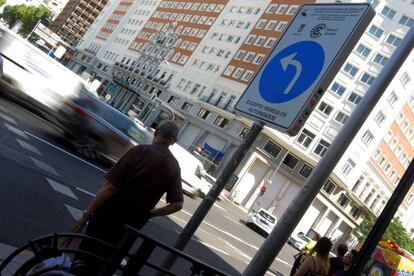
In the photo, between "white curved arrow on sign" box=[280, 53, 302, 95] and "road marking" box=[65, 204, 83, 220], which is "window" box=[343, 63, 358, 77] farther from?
"white curved arrow on sign" box=[280, 53, 302, 95]

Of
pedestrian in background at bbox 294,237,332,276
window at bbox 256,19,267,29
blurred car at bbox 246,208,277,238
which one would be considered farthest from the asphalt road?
window at bbox 256,19,267,29

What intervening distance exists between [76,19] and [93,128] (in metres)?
143

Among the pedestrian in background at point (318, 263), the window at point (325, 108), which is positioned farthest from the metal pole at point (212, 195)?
the window at point (325, 108)

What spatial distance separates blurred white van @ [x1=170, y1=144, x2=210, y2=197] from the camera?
19938 millimetres

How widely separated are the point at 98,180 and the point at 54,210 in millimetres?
4868

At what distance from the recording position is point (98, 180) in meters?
12.8

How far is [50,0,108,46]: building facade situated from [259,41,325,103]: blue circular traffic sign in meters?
150

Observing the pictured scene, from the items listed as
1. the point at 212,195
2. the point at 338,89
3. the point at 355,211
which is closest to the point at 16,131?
the point at 212,195

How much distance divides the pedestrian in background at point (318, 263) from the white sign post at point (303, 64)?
3.38 meters

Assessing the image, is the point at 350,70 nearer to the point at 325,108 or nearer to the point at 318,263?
the point at 325,108

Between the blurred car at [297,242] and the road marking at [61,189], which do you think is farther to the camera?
the blurred car at [297,242]

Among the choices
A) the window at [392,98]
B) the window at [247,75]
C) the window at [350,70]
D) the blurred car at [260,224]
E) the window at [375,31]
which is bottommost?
the blurred car at [260,224]

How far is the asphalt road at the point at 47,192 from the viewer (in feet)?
22.8

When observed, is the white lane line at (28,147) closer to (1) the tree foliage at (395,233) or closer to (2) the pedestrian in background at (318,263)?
(2) the pedestrian in background at (318,263)
